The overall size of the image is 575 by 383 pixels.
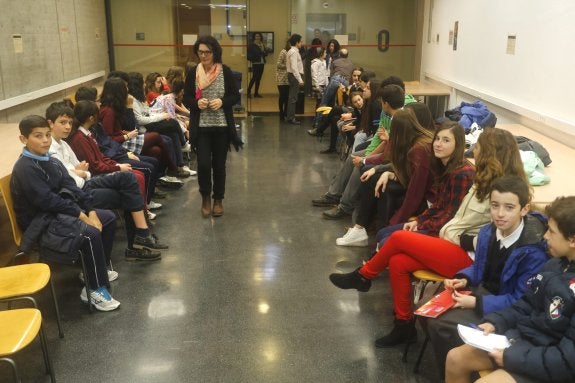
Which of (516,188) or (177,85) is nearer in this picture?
(516,188)

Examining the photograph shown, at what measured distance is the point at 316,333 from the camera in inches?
119

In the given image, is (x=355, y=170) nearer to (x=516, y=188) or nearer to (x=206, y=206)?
(x=206, y=206)

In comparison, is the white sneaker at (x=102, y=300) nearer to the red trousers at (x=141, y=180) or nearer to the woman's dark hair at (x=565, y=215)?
the red trousers at (x=141, y=180)

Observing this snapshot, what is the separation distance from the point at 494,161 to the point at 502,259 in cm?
56

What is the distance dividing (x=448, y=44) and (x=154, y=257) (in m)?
5.72

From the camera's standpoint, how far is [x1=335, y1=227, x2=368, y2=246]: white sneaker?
422cm

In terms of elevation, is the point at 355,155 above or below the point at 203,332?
above

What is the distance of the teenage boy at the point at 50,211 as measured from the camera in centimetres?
302

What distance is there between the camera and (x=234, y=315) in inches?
128

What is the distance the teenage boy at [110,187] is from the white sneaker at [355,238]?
4.72 ft

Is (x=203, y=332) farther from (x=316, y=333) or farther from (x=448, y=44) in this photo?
(x=448, y=44)

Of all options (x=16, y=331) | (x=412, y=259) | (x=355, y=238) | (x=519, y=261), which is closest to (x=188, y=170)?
(x=355, y=238)

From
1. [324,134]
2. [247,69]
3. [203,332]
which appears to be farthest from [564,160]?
[247,69]

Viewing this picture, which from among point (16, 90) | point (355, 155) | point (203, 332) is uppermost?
point (16, 90)
